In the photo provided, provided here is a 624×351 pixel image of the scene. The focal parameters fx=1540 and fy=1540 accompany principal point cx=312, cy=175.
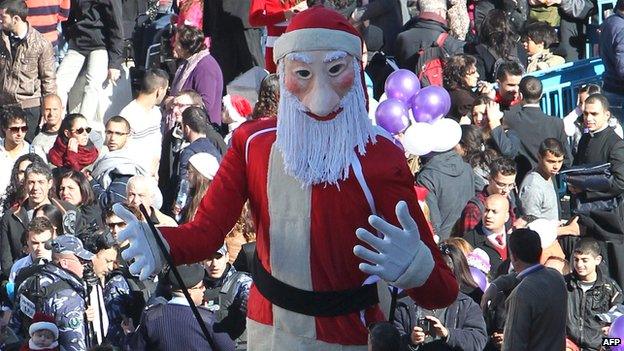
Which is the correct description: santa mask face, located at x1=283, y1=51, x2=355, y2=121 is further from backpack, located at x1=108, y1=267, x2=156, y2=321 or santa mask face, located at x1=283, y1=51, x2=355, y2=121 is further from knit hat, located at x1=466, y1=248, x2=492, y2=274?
knit hat, located at x1=466, y1=248, x2=492, y2=274

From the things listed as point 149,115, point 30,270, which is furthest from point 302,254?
point 149,115

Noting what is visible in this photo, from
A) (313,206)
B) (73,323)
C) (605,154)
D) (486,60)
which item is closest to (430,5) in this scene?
(486,60)

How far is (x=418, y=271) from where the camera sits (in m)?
5.27

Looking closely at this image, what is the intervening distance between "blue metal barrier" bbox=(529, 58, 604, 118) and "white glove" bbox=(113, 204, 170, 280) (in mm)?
7768

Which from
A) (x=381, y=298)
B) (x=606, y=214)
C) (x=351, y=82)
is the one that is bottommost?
(x=606, y=214)

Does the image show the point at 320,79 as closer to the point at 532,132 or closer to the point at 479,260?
the point at 479,260

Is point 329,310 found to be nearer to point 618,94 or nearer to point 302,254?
point 302,254

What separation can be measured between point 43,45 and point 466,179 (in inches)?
151

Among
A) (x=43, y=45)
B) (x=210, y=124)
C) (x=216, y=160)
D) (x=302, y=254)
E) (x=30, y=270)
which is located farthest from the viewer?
→ (x=43, y=45)

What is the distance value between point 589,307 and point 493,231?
0.94m

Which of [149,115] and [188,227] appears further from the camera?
[149,115]

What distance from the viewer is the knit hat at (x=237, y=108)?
450 inches

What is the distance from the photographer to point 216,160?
10.1 m

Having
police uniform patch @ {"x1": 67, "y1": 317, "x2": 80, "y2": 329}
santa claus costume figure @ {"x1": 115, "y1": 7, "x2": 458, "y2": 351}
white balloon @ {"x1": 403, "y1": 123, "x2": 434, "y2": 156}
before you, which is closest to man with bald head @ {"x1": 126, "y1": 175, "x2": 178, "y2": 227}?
police uniform patch @ {"x1": 67, "y1": 317, "x2": 80, "y2": 329}
